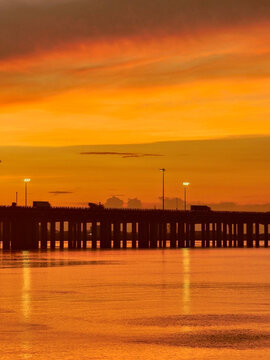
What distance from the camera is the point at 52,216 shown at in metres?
199

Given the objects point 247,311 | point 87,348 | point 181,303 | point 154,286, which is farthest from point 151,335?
point 154,286

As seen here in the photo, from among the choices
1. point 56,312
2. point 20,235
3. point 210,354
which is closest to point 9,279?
point 56,312

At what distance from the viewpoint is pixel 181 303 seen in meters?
44.0

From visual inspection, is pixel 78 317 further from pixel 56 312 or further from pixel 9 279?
pixel 9 279

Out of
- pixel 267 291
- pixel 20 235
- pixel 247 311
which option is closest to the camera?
pixel 247 311

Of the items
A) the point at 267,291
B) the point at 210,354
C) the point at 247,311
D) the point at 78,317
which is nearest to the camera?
the point at 210,354

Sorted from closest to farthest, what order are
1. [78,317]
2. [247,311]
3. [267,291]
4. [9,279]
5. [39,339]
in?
[39,339], [78,317], [247,311], [267,291], [9,279]

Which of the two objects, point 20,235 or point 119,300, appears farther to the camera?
point 20,235

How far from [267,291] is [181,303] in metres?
9.98

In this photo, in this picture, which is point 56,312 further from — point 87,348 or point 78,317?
point 87,348

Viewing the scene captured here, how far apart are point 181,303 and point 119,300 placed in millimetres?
3642

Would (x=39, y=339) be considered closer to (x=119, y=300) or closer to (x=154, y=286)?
(x=119, y=300)

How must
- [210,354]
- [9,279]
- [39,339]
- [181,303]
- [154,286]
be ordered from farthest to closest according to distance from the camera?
[9,279]
[154,286]
[181,303]
[39,339]
[210,354]

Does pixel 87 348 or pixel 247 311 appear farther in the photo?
pixel 247 311
